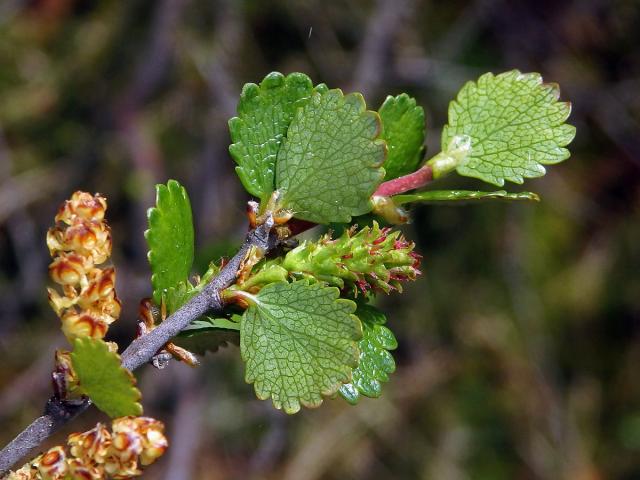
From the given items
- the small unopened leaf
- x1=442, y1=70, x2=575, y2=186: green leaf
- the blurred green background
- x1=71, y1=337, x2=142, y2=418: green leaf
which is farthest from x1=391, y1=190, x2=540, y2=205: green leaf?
the blurred green background

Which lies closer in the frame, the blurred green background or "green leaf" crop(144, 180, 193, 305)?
"green leaf" crop(144, 180, 193, 305)

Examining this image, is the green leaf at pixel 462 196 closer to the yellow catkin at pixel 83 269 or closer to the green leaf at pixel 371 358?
the green leaf at pixel 371 358

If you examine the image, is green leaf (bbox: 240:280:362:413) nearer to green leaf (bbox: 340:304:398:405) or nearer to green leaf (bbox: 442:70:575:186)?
green leaf (bbox: 340:304:398:405)

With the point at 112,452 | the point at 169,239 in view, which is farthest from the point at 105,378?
the point at 169,239

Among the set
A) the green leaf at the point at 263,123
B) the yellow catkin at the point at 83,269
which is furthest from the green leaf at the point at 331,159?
the yellow catkin at the point at 83,269

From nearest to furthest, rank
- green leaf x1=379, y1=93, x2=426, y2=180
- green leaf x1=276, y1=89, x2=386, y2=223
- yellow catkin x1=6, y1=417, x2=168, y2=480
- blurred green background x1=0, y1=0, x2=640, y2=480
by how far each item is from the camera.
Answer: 1. yellow catkin x1=6, y1=417, x2=168, y2=480
2. green leaf x1=276, y1=89, x2=386, y2=223
3. green leaf x1=379, y1=93, x2=426, y2=180
4. blurred green background x1=0, y1=0, x2=640, y2=480
